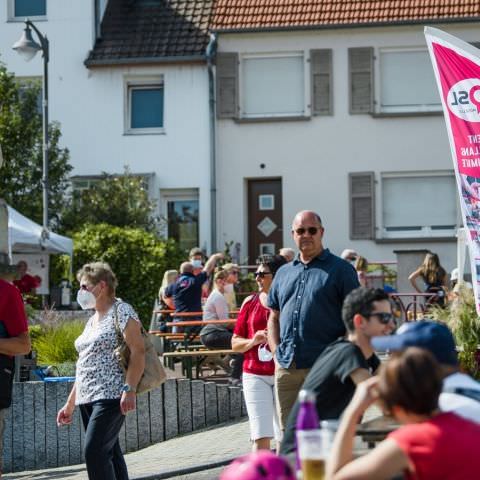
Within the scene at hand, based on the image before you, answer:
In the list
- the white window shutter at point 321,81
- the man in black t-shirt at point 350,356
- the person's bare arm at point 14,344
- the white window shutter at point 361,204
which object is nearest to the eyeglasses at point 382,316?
the man in black t-shirt at point 350,356

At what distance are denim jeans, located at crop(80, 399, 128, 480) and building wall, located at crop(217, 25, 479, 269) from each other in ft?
70.5

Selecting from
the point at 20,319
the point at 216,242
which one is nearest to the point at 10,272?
the point at 20,319

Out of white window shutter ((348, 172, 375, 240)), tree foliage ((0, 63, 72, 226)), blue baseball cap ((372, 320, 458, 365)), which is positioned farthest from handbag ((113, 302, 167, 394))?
white window shutter ((348, 172, 375, 240))

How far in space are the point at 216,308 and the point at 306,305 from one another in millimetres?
9096

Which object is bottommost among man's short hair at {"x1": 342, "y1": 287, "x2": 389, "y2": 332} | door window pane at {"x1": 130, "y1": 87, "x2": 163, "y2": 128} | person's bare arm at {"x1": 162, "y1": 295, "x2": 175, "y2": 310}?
person's bare arm at {"x1": 162, "y1": 295, "x2": 175, "y2": 310}

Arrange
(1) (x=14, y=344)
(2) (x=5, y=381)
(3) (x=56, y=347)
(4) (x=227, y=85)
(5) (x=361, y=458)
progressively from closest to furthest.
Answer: (5) (x=361, y=458) → (1) (x=14, y=344) → (2) (x=5, y=381) → (3) (x=56, y=347) → (4) (x=227, y=85)

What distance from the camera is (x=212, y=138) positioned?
1222 inches

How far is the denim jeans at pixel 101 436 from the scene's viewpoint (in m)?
8.77

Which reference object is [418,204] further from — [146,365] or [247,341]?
[146,365]

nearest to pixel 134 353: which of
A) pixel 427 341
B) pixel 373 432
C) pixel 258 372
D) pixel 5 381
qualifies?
pixel 5 381

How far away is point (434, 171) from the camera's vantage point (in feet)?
100

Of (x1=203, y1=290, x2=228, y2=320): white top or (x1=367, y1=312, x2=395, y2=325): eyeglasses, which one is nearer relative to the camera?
(x1=367, y1=312, x2=395, y2=325): eyeglasses

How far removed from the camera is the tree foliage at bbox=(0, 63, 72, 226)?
29281 mm

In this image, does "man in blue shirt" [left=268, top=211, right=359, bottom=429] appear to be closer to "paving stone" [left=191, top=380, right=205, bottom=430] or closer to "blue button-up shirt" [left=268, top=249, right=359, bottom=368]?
"blue button-up shirt" [left=268, top=249, right=359, bottom=368]
